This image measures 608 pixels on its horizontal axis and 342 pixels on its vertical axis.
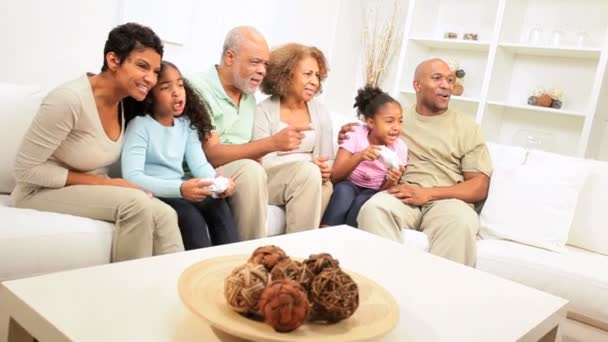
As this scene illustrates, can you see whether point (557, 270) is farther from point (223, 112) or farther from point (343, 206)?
point (223, 112)

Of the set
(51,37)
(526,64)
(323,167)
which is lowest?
(323,167)

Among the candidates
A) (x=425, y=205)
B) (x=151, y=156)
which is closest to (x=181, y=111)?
(x=151, y=156)

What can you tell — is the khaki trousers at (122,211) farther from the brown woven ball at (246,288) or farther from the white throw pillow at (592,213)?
the white throw pillow at (592,213)

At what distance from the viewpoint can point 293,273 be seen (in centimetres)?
92

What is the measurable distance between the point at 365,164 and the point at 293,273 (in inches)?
62.7

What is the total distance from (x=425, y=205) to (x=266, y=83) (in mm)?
915

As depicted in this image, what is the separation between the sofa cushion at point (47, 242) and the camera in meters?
1.47

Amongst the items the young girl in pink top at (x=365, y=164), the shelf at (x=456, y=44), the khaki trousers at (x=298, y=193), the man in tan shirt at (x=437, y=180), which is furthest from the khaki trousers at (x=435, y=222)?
the shelf at (x=456, y=44)

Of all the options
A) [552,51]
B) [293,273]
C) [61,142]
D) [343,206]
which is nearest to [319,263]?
[293,273]

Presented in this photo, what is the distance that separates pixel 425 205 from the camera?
2359mm

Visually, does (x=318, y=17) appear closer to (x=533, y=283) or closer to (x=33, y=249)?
(x=533, y=283)

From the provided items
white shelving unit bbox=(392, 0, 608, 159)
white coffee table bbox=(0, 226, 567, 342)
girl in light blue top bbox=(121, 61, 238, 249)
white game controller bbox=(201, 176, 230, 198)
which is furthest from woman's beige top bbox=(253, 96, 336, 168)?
white shelving unit bbox=(392, 0, 608, 159)

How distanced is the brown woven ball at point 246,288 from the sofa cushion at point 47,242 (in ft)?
2.76

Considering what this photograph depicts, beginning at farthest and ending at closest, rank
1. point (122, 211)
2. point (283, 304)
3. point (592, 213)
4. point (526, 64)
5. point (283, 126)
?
point (526, 64) → point (283, 126) → point (592, 213) → point (122, 211) → point (283, 304)
